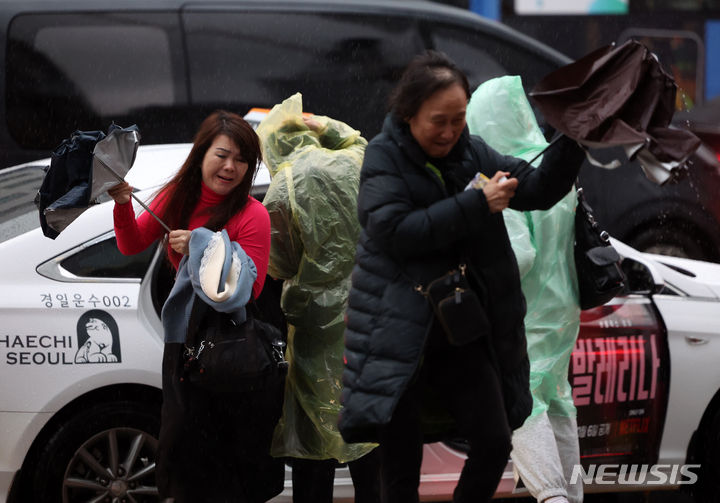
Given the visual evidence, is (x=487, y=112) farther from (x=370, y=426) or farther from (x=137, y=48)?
(x=137, y=48)

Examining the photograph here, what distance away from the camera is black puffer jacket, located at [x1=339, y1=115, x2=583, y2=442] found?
11.2ft

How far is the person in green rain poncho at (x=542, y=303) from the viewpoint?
440cm

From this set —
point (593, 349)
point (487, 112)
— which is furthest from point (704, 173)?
point (487, 112)

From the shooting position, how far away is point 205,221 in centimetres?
401

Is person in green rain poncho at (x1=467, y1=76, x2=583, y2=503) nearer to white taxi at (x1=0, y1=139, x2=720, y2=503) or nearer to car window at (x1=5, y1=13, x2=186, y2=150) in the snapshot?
white taxi at (x1=0, y1=139, x2=720, y2=503)

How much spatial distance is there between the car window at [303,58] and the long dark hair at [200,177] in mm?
4296

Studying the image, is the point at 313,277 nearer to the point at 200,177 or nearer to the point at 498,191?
the point at 200,177

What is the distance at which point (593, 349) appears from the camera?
5.07m

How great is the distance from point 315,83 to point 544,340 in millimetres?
4342

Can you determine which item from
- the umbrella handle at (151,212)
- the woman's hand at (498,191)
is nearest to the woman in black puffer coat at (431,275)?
the woman's hand at (498,191)

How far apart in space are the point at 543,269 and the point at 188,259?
1.32 meters

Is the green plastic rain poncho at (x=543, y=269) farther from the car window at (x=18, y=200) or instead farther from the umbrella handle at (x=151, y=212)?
the car window at (x=18, y=200)

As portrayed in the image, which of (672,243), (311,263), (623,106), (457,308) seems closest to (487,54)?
(672,243)

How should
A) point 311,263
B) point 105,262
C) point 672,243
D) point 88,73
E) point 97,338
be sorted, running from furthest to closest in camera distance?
point 672,243 < point 88,73 < point 105,262 < point 97,338 < point 311,263
